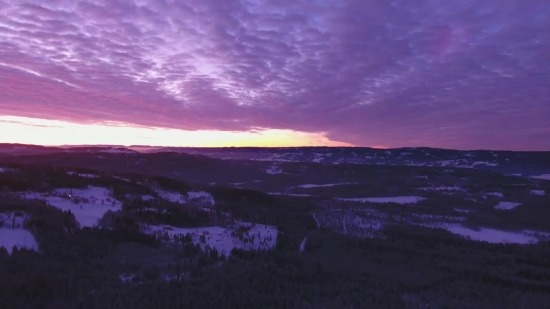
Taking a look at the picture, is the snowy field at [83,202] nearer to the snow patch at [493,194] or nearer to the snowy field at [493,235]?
the snowy field at [493,235]

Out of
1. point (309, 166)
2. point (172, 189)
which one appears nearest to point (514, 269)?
point (172, 189)

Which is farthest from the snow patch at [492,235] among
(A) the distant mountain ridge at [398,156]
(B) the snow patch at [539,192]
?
(A) the distant mountain ridge at [398,156]

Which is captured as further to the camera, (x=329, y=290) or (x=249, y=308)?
(x=329, y=290)

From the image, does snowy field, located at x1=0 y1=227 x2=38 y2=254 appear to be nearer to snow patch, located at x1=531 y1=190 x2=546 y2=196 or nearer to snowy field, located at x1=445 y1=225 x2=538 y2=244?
snowy field, located at x1=445 y1=225 x2=538 y2=244

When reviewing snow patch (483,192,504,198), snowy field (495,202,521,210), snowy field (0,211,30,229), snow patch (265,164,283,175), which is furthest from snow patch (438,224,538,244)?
snow patch (265,164,283,175)

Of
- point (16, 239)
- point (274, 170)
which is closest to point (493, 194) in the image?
point (16, 239)

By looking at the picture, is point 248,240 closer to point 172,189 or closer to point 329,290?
point 329,290
